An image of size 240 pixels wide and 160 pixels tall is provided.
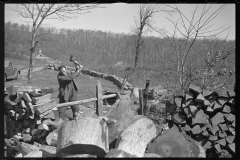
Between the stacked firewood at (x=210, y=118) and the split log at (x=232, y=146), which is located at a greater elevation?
the stacked firewood at (x=210, y=118)

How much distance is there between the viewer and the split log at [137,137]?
3.63 metres

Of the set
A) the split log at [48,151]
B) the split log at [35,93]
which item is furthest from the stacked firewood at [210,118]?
the split log at [35,93]

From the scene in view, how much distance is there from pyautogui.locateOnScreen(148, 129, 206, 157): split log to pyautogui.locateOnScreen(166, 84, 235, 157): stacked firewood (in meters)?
0.53

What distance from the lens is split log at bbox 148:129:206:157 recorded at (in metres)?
3.58

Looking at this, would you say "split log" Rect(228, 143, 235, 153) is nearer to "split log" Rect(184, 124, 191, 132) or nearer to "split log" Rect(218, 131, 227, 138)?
"split log" Rect(218, 131, 227, 138)

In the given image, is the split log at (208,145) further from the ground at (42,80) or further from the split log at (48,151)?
the ground at (42,80)

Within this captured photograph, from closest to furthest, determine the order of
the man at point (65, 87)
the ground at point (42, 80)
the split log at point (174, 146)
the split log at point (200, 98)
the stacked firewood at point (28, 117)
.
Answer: the split log at point (174, 146), the split log at point (200, 98), the stacked firewood at point (28, 117), the man at point (65, 87), the ground at point (42, 80)

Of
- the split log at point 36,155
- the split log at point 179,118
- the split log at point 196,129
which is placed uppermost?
the split log at point 179,118

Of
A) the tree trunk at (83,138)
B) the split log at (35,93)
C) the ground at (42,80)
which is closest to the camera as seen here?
the tree trunk at (83,138)

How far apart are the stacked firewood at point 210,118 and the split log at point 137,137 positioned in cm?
78

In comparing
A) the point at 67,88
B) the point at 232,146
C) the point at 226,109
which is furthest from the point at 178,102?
the point at 67,88

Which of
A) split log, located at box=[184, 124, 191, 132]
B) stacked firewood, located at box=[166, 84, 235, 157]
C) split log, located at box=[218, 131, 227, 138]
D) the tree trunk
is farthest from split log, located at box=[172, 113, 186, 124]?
the tree trunk

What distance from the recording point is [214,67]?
21.5 feet

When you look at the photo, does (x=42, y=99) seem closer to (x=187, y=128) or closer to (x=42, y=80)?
(x=42, y=80)
